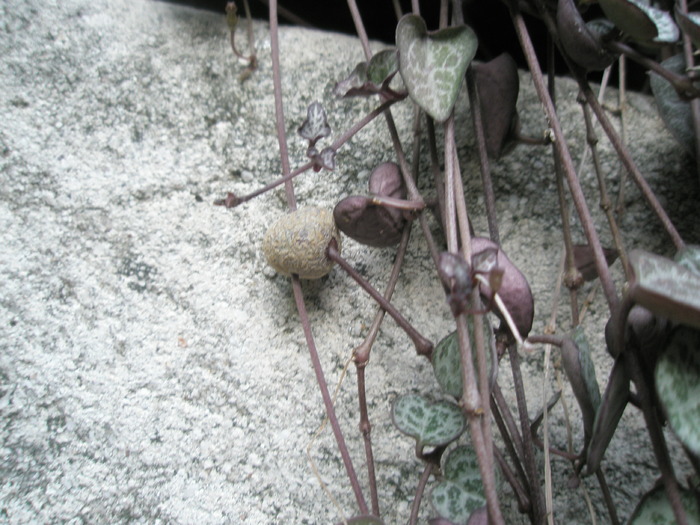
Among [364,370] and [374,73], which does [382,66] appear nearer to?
[374,73]

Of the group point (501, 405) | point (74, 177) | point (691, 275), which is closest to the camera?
point (691, 275)

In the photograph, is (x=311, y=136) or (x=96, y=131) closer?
(x=311, y=136)

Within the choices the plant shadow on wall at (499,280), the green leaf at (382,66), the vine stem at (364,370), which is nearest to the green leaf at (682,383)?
the plant shadow on wall at (499,280)

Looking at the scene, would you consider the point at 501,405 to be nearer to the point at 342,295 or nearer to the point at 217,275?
the point at 342,295

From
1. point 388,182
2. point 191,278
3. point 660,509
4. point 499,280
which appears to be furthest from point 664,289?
point 191,278

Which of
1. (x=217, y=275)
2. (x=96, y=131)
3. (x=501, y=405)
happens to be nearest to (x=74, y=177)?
(x=96, y=131)
